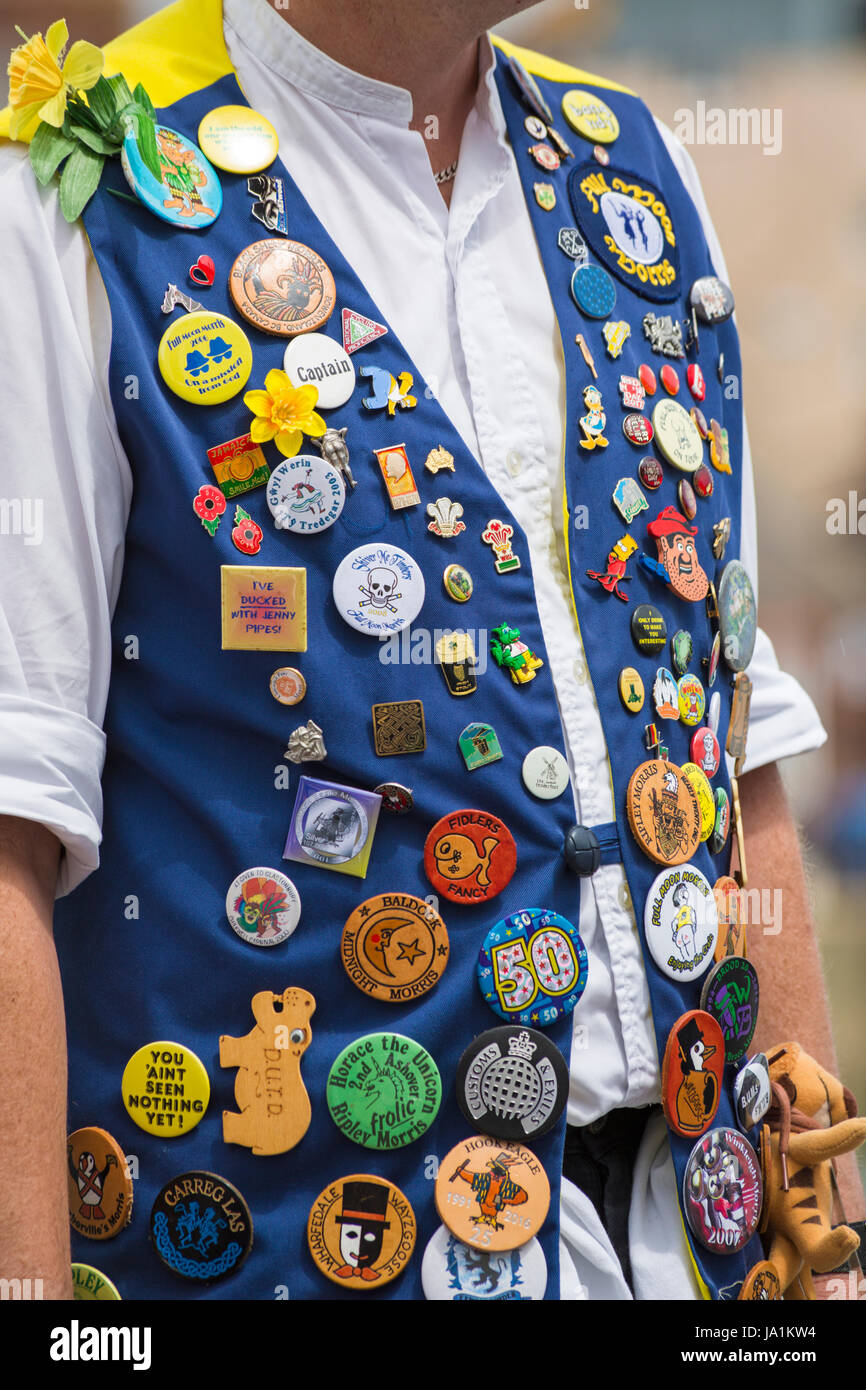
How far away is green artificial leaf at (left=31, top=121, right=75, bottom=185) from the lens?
934mm

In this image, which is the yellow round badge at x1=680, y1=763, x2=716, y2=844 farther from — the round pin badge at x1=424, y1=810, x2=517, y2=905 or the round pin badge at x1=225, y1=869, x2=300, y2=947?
the round pin badge at x1=225, y1=869, x2=300, y2=947

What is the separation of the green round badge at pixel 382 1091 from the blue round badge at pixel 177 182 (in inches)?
25.4

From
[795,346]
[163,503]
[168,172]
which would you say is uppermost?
[795,346]

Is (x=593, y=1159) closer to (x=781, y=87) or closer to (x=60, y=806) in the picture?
(x=60, y=806)

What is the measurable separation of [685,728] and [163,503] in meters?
0.49

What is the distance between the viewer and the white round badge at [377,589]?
0.97 m

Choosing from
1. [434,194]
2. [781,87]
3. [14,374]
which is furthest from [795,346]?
[14,374]

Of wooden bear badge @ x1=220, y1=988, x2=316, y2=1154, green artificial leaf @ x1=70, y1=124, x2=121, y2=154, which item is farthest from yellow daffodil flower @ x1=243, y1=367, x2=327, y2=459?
wooden bear badge @ x1=220, y1=988, x2=316, y2=1154

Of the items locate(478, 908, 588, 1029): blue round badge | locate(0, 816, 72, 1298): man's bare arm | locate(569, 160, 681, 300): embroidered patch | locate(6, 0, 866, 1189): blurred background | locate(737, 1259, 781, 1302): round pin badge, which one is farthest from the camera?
locate(6, 0, 866, 1189): blurred background

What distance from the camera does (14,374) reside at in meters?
0.90

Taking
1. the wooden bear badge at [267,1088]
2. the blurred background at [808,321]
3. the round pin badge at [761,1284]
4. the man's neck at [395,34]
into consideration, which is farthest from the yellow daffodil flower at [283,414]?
the blurred background at [808,321]

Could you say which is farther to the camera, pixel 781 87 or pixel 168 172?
pixel 781 87

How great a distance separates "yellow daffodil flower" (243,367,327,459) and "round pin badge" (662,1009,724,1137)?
553 mm
